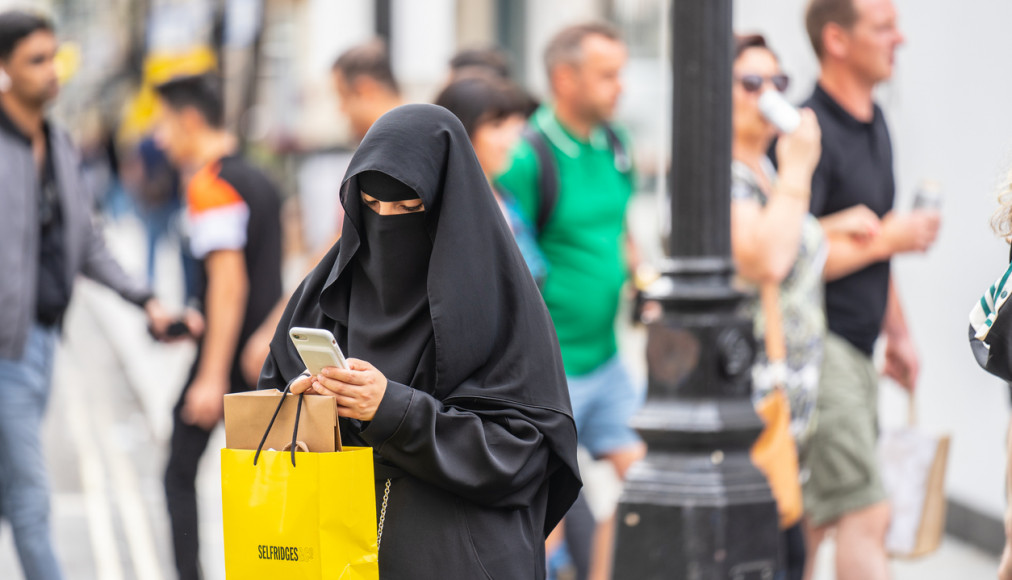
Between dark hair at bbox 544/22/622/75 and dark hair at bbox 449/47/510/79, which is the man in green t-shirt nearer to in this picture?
dark hair at bbox 544/22/622/75

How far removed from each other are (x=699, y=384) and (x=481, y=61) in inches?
102

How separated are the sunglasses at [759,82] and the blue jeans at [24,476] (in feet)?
9.17

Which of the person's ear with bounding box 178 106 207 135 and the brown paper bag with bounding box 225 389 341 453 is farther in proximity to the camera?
the person's ear with bounding box 178 106 207 135

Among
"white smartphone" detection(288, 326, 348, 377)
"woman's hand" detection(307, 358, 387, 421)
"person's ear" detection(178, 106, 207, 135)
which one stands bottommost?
"woman's hand" detection(307, 358, 387, 421)

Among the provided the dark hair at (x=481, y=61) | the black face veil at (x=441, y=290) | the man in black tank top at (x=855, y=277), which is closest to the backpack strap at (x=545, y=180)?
the man in black tank top at (x=855, y=277)

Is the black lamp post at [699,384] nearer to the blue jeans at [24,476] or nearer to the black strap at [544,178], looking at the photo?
the black strap at [544,178]

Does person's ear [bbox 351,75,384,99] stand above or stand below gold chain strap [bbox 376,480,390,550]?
above

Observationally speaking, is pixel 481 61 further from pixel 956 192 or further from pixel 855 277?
pixel 855 277

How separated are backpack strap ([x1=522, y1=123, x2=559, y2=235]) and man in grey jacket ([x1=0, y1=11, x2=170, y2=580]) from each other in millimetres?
1597

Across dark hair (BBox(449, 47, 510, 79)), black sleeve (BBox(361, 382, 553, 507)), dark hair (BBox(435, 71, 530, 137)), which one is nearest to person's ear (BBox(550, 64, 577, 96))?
dark hair (BBox(435, 71, 530, 137))

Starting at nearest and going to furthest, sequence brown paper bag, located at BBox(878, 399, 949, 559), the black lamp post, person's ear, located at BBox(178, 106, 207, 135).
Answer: the black lamp post
brown paper bag, located at BBox(878, 399, 949, 559)
person's ear, located at BBox(178, 106, 207, 135)

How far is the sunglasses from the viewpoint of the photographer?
5.39 meters

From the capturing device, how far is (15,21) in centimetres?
579

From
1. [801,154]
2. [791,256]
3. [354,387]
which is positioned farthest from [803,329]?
[354,387]
